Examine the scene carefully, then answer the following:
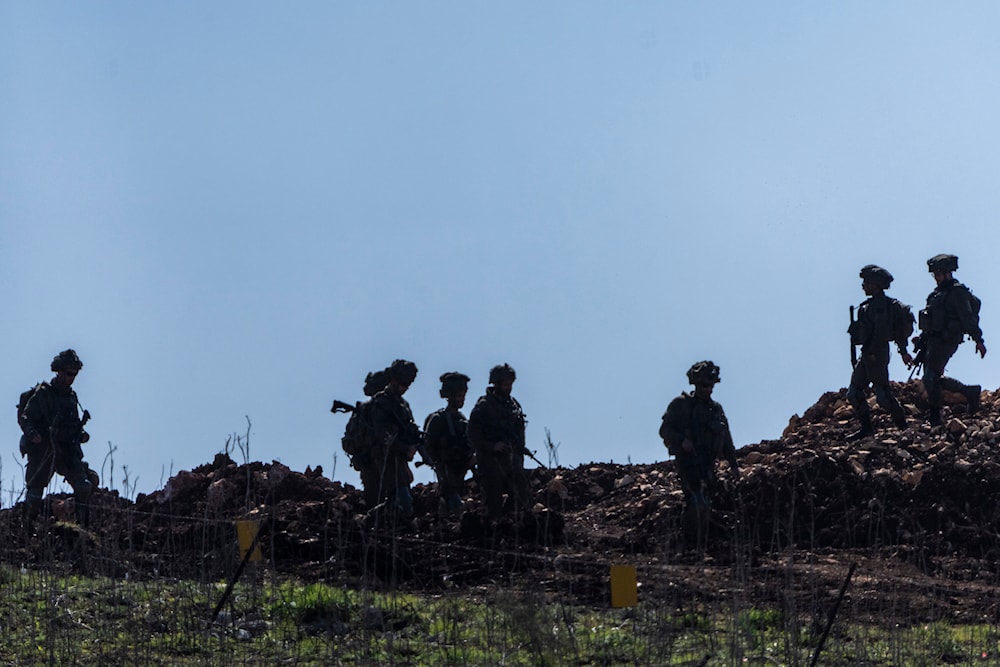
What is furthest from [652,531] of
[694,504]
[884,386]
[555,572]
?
[884,386]

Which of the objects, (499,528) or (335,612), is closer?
(335,612)

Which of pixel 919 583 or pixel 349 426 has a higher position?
pixel 349 426

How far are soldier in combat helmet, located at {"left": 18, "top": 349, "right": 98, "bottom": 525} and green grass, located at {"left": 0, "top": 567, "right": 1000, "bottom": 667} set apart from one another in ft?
12.2

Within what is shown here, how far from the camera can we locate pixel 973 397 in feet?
80.8

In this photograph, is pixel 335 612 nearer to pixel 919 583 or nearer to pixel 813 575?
pixel 813 575

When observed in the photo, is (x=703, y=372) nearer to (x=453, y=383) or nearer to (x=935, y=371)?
(x=453, y=383)

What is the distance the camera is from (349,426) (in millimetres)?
21203

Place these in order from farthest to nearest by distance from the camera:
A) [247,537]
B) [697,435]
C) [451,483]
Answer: [451,483] → [697,435] → [247,537]

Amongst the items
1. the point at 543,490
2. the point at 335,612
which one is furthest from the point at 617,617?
the point at 543,490

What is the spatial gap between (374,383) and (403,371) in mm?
1126

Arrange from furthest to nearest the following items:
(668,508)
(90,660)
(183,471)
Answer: (183,471)
(668,508)
(90,660)

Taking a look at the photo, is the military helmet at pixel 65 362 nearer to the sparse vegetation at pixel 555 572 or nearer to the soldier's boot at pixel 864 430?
the sparse vegetation at pixel 555 572

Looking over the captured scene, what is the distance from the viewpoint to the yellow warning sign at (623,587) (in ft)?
48.4

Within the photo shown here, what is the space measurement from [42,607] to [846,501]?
27.8 feet
